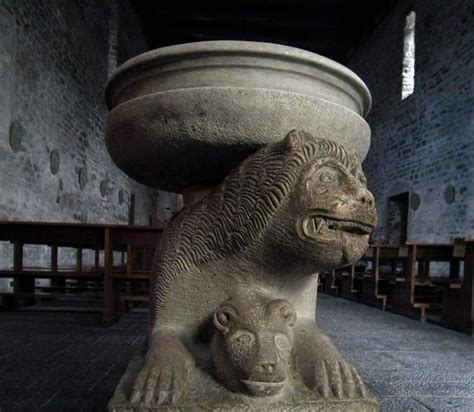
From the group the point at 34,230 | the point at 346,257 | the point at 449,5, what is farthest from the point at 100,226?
the point at 449,5

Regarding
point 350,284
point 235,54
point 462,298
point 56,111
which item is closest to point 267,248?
point 235,54

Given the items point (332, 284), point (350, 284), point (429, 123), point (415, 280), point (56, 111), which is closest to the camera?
point (415, 280)

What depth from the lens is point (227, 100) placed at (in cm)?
124

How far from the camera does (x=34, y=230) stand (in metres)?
3.94

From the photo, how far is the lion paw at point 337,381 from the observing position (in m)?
1.13

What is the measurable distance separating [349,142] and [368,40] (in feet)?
37.9

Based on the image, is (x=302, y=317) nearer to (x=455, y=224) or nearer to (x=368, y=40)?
(x=455, y=224)

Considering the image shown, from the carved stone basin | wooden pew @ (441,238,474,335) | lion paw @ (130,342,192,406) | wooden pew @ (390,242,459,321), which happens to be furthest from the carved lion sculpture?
wooden pew @ (390,242,459,321)

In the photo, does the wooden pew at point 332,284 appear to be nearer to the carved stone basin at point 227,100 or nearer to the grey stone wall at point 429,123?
the grey stone wall at point 429,123

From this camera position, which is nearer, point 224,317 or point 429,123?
point 224,317

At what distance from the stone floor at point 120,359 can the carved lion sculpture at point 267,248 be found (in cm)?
61

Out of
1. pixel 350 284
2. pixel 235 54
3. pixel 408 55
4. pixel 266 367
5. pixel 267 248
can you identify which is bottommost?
pixel 350 284

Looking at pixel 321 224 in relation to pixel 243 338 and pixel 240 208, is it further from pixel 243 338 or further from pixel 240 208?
pixel 243 338

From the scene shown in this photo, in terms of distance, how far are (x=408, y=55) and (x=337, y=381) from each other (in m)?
9.79
